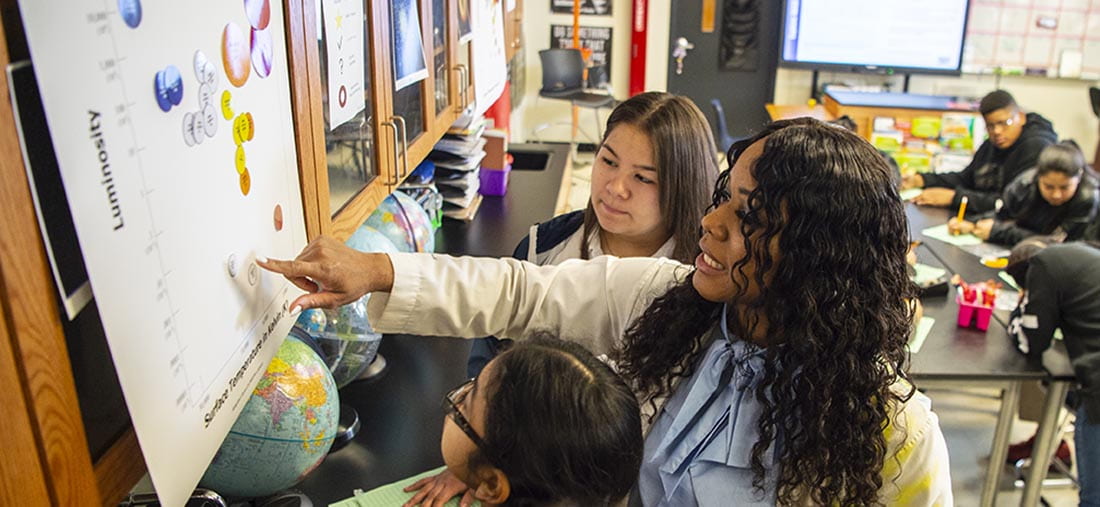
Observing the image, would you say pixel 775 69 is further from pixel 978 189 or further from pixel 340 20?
pixel 340 20

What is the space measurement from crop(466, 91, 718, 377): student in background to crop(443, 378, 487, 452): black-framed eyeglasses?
1.60 feet

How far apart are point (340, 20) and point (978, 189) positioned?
389 centimetres

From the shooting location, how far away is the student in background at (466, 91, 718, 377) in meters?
1.65

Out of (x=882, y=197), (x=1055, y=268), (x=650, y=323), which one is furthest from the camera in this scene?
(x=1055, y=268)

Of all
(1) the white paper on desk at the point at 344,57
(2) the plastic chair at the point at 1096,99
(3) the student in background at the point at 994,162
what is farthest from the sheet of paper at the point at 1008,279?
(2) the plastic chair at the point at 1096,99

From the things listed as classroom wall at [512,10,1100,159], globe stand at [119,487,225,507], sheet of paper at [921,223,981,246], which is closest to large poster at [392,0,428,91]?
globe stand at [119,487,225,507]

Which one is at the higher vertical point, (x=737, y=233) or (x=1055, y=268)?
(x=737, y=233)

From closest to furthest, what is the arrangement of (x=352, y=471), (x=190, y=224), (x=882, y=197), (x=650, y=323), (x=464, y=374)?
1. (x=190, y=224)
2. (x=882, y=197)
3. (x=650, y=323)
4. (x=352, y=471)
5. (x=464, y=374)

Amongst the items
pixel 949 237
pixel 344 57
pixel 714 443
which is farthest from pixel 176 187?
pixel 949 237

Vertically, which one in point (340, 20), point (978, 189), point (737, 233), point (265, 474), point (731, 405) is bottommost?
point (978, 189)

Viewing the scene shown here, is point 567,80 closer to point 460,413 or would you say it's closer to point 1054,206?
point 1054,206

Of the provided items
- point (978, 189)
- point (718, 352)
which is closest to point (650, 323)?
point (718, 352)

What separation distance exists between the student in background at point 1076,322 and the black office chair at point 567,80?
4.38 meters

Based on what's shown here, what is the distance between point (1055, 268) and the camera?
2.59 meters
